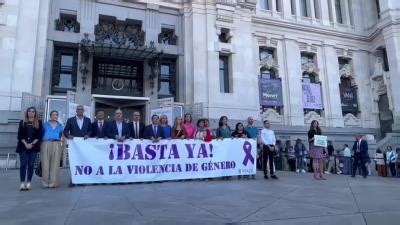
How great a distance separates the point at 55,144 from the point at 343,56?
79.1 feet

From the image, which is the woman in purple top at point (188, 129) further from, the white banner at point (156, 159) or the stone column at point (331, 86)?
the stone column at point (331, 86)

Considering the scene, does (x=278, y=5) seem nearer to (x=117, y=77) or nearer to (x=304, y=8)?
(x=304, y=8)

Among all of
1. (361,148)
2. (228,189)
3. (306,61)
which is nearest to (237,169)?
(228,189)

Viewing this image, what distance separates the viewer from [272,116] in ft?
75.5

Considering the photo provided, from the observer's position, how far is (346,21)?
27.4 m

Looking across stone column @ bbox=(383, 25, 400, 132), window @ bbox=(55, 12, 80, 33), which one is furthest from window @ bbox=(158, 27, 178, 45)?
stone column @ bbox=(383, 25, 400, 132)

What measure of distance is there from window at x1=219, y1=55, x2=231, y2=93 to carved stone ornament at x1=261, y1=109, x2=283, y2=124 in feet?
12.6

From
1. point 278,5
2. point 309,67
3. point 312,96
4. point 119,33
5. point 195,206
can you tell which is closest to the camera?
point 195,206

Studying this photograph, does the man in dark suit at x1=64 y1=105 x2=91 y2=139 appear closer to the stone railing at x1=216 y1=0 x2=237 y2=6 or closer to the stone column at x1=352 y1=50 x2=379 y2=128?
the stone railing at x1=216 y1=0 x2=237 y2=6

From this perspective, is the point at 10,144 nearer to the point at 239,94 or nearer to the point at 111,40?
the point at 111,40

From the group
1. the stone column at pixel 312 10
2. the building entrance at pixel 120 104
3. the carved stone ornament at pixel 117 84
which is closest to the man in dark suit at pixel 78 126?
the building entrance at pixel 120 104

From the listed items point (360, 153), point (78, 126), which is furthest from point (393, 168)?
point (78, 126)

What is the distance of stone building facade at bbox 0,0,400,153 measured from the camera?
56.7ft

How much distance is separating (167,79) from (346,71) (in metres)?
15.0
